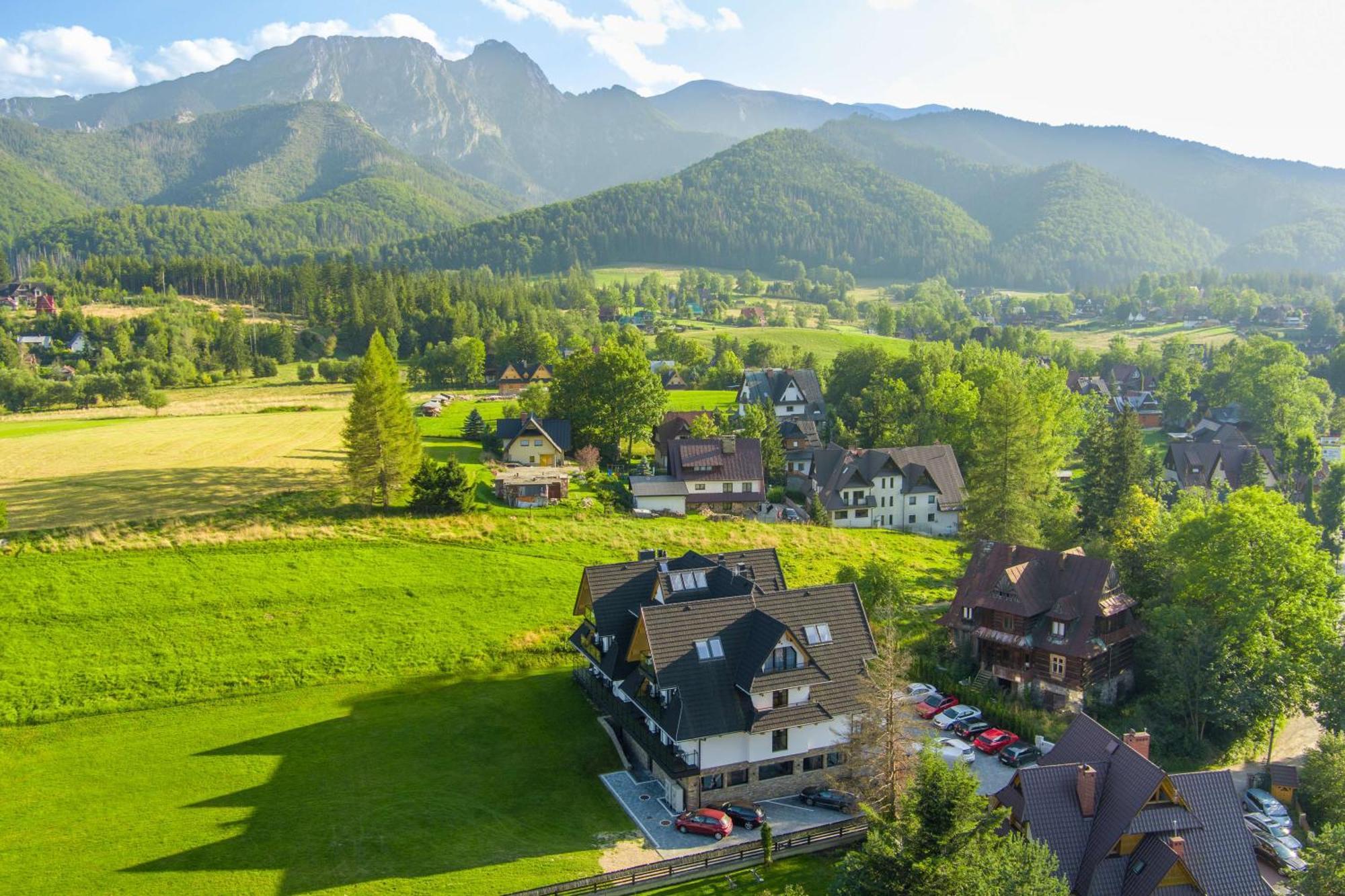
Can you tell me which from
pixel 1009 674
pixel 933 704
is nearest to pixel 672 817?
pixel 933 704

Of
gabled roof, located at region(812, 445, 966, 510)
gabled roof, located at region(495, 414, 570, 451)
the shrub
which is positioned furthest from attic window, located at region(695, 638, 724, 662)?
gabled roof, located at region(495, 414, 570, 451)

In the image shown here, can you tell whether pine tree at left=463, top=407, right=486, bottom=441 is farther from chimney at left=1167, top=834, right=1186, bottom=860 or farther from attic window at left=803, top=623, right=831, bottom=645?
chimney at left=1167, top=834, right=1186, bottom=860

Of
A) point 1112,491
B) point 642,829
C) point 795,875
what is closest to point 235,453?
point 642,829

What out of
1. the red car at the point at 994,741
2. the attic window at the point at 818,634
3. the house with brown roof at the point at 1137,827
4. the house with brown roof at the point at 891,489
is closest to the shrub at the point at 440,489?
the house with brown roof at the point at 891,489

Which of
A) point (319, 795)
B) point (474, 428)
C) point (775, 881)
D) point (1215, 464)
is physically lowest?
point (775, 881)

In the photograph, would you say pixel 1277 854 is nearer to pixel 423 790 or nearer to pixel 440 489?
pixel 423 790

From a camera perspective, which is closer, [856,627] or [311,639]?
[856,627]

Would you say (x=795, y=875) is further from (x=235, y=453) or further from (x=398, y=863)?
(x=235, y=453)
